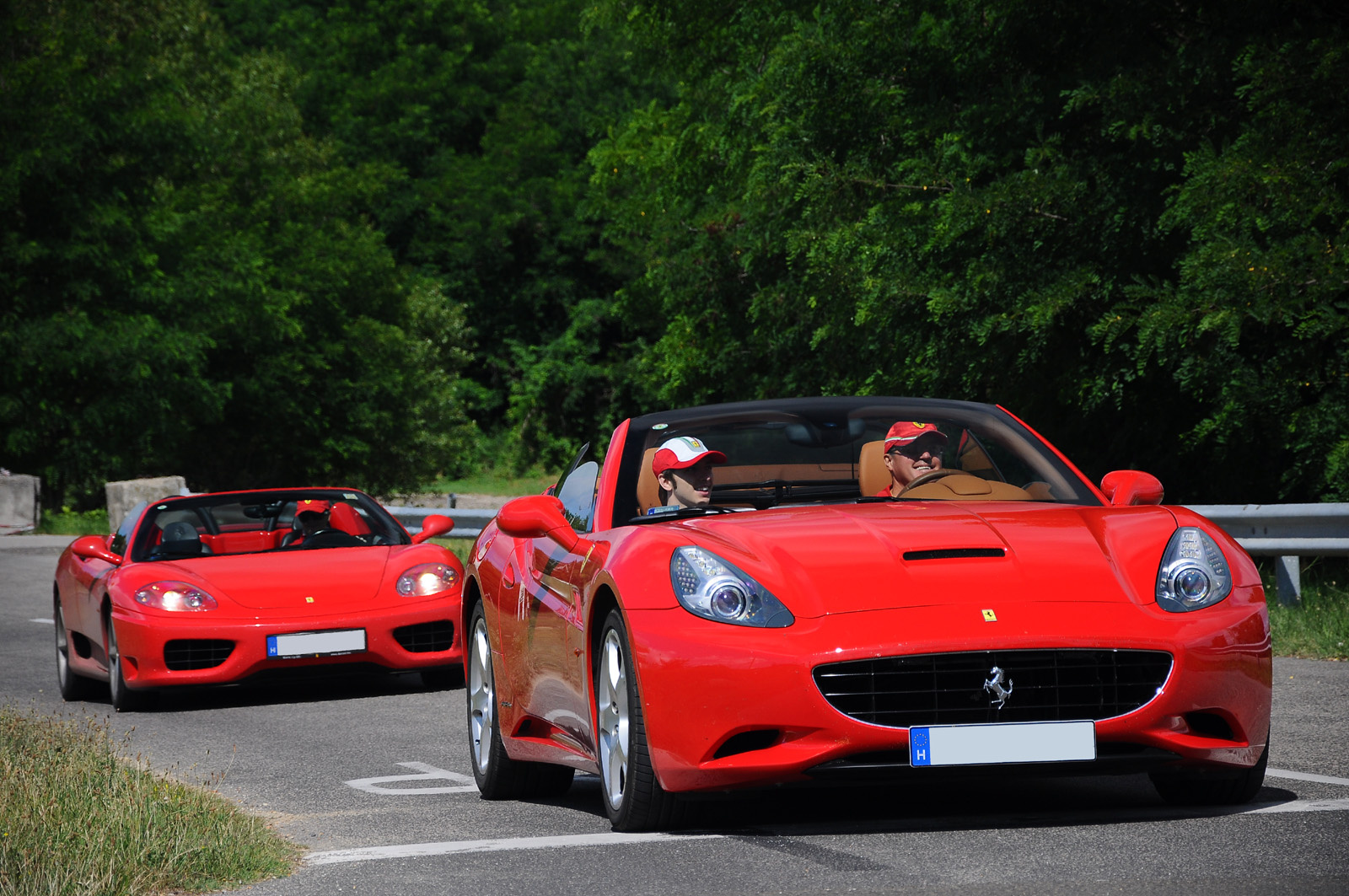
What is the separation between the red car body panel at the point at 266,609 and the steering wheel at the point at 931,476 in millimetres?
5108

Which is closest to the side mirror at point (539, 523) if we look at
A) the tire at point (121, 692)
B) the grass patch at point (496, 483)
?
the tire at point (121, 692)

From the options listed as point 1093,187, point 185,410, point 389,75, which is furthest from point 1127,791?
point 389,75

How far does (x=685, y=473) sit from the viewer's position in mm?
6828

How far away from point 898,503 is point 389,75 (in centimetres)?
6767

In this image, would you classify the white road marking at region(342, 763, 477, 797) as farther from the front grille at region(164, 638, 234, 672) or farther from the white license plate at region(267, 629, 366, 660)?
the front grille at region(164, 638, 234, 672)

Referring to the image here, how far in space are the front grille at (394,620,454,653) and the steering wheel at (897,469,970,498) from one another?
5530 millimetres

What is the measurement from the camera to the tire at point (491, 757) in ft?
23.9

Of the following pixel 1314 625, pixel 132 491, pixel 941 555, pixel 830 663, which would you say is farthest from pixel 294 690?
pixel 132 491

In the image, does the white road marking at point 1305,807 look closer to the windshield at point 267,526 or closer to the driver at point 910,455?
the driver at point 910,455

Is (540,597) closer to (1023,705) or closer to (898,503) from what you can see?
(898,503)

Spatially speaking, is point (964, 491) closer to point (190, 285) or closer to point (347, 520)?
point (347, 520)

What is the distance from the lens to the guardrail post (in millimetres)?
13141

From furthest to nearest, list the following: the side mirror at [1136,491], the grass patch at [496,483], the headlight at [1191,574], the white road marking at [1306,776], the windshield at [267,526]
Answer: the grass patch at [496,483], the windshield at [267,526], the white road marking at [1306,776], the side mirror at [1136,491], the headlight at [1191,574]

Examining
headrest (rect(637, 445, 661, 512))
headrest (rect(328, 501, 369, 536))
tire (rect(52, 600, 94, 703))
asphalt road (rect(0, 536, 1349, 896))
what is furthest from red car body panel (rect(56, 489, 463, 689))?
headrest (rect(637, 445, 661, 512))
